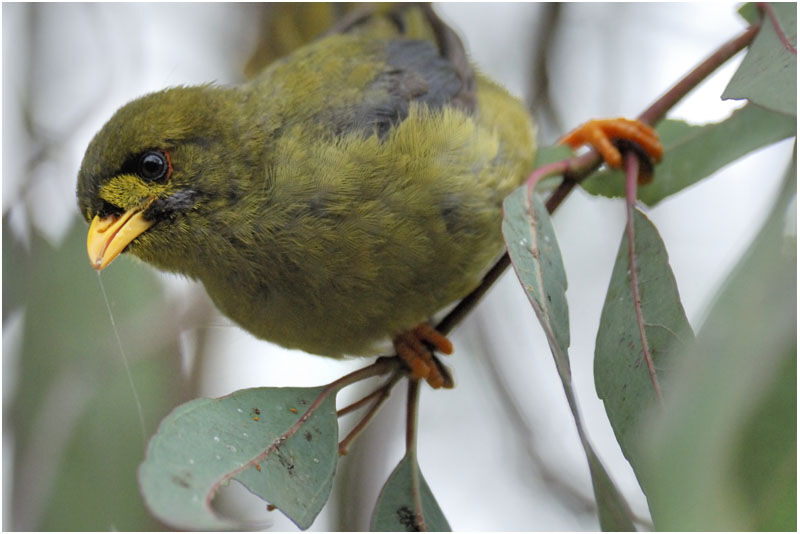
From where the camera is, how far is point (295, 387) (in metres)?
2.13

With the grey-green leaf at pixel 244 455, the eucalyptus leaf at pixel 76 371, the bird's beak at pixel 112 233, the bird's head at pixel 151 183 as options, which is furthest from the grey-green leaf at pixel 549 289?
the eucalyptus leaf at pixel 76 371

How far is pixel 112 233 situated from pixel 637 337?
140 centimetres

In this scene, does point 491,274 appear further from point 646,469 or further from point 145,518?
point 145,518

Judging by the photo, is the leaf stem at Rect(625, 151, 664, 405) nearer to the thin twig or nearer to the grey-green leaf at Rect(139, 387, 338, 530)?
the thin twig

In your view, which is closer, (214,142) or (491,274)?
(491,274)

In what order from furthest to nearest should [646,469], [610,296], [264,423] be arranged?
[610,296] → [264,423] → [646,469]

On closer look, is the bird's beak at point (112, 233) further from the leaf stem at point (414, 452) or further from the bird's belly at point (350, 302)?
the leaf stem at point (414, 452)

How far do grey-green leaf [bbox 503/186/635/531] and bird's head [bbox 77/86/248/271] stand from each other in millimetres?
920

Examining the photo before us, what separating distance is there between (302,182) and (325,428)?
76cm

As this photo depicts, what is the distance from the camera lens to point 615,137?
9.35 ft

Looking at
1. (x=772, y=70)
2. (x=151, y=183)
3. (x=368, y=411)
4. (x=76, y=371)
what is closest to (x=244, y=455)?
(x=368, y=411)

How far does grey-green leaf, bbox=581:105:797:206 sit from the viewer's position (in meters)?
2.46

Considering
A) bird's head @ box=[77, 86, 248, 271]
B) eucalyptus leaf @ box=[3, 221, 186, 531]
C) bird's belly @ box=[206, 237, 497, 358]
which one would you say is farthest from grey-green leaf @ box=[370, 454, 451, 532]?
bird's head @ box=[77, 86, 248, 271]

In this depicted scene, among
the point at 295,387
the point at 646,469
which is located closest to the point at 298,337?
the point at 295,387
